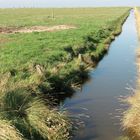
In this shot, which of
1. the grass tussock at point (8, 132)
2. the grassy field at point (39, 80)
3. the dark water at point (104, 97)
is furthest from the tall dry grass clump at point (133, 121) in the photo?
the grass tussock at point (8, 132)

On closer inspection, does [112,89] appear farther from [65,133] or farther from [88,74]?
[65,133]

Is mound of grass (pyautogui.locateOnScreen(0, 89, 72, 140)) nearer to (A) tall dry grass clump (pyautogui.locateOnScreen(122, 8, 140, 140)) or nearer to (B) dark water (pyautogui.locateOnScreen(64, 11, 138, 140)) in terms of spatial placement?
(B) dark water (pyautogui.locateOnScreen(64, 11, 138, 140))

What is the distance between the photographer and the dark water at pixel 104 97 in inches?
446

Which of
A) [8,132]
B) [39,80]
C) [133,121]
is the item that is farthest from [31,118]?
[39,80]

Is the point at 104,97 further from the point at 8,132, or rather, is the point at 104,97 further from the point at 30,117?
the point at 8,132

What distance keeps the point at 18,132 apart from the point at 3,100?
119 cm

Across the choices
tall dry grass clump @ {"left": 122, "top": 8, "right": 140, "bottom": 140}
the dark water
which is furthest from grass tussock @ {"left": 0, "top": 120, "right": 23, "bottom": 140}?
tall dry grass clump @ {"left": 122, "top": 8, "right": 140, "bottom": 140}

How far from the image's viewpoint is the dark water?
11.3 metres

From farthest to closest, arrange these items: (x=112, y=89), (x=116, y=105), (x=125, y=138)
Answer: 1. (x=112, y=89)
2. (x=116, y=105)
3. (x=125, y=138)

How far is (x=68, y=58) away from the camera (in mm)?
20125

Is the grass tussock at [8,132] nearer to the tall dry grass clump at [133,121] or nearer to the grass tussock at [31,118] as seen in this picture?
the grass tussock at [31,118]

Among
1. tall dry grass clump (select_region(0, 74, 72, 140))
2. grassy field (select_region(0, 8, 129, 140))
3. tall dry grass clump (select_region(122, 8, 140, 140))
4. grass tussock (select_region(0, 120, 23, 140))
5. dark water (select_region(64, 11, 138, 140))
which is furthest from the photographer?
dark water (select_region(64, 11, 138, 140))

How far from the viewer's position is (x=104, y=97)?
1538 cm

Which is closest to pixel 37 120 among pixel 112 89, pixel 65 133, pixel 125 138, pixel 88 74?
pixel 65 133
